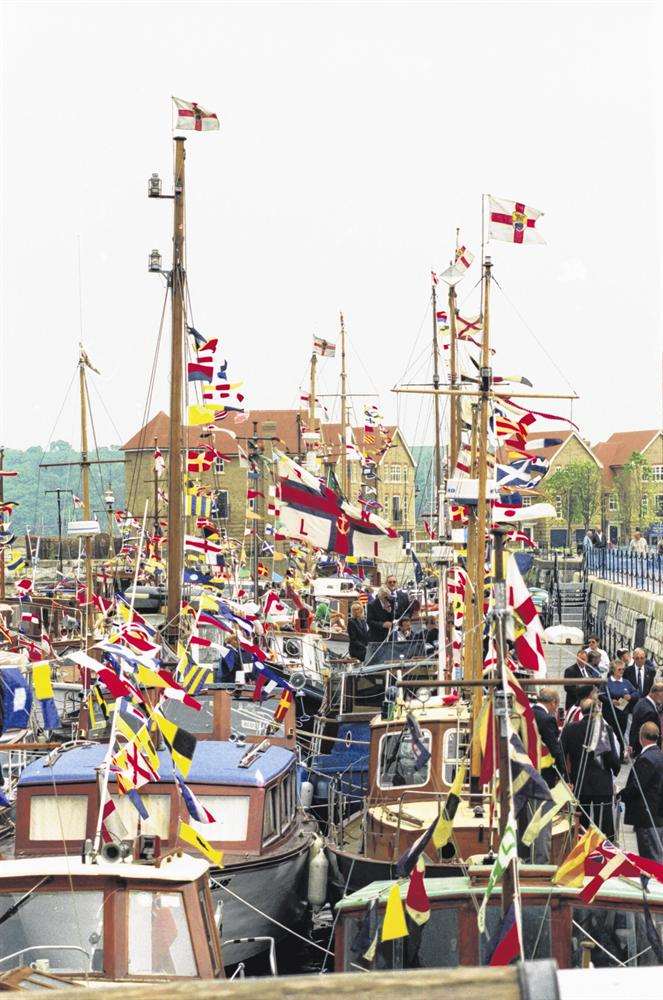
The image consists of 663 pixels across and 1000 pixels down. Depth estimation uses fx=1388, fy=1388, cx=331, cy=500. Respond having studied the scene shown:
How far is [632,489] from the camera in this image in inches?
4929

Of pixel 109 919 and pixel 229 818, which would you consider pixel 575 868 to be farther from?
pixel 229 818

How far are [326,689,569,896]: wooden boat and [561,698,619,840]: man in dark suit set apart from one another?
369 millimetres

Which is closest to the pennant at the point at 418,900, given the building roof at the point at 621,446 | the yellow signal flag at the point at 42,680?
the yellow signal flag at the point at 42,680

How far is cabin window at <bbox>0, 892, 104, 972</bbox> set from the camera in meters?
9.18

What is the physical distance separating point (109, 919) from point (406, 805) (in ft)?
19.2

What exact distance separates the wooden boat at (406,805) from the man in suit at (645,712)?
1.94 metres

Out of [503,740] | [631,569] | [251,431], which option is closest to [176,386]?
[503,740]

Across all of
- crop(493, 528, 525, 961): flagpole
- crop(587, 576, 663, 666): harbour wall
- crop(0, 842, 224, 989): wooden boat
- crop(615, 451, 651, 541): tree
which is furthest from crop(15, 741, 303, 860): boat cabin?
crop(615, 451, 651, 541): tree

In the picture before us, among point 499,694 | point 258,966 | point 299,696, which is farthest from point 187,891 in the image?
point 299,696

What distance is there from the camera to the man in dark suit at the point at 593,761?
13.1 m

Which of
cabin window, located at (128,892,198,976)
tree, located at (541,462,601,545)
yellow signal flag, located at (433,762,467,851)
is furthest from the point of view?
tree, located at (541,462,601,545)

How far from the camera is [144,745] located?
454 inches

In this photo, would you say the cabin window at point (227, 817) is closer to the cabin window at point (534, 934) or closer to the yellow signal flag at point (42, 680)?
the yellow signal flag at point (42, 680)

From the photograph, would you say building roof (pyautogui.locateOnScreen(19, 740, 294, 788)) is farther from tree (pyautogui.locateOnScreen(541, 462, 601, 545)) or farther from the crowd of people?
tree (pyautogui.locateOnScreen(541, 462, 601, 545))
